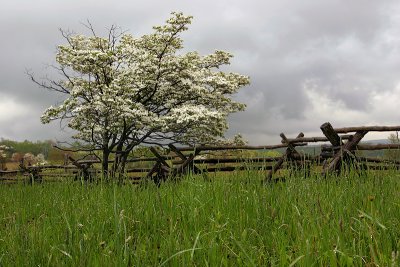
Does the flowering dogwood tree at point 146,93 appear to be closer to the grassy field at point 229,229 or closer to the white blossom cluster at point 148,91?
the white blossom cluster at point 148,91

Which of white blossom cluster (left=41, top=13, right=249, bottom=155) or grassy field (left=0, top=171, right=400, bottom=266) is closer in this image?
grassy field (left=0, top=171, right=400, bottom=266)

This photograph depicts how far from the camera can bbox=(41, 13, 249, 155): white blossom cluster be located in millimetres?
18797

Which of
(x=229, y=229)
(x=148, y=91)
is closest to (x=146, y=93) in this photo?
(x=148, y=91)

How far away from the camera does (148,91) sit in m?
20.5

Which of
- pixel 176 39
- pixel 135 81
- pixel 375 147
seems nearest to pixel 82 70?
pixel 135 81

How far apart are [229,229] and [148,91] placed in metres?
17.0

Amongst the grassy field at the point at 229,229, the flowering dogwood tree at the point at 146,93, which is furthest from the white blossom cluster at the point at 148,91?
the grassy field at the point at 229,229

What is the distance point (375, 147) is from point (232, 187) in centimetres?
805

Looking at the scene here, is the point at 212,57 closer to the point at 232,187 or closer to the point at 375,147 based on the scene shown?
the point at 375,147

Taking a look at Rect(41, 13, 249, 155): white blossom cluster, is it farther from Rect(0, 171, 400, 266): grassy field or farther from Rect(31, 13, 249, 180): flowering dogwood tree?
Rect(0, 171, 400, 266): grassy field

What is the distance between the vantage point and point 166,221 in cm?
449

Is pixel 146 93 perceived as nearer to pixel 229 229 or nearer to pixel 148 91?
pixel 148 91

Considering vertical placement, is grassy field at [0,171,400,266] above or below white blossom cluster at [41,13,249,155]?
below

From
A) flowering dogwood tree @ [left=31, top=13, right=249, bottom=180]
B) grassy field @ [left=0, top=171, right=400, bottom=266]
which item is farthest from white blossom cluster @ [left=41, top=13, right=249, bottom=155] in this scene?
grassy field @ [left=0, top=171, right=400, bottom=266]
